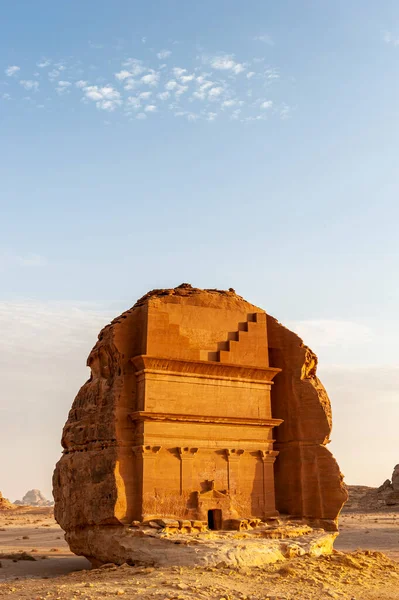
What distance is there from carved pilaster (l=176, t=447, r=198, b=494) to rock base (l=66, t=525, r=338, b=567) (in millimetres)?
1487

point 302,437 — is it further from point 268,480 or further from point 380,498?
point 380,498

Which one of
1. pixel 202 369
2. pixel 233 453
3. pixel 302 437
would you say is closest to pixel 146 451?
pixel 233 453

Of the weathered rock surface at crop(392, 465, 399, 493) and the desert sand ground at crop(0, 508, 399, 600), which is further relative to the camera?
the weathered rock surface at crop(392, 465, 399, 493)

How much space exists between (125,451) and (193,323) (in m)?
4.34

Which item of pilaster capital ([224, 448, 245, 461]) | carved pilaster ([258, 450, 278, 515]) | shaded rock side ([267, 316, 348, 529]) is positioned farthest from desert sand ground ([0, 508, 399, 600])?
pilaster capital ([224, 448, 245, 461])

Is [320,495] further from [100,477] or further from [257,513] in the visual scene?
[100,477]

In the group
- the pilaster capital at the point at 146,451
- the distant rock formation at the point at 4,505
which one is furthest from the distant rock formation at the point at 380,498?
the pilaster capital at the point at 146,451

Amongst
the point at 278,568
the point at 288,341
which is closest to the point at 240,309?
the point at 288,341

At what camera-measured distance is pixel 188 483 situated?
17516mm

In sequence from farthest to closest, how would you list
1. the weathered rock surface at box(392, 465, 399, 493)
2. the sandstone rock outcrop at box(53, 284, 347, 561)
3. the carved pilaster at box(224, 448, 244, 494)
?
1. the weathered rock surface at box(392, 465, 399, 493)
2. the carved pilaster at box(224, 448, 244, 494)
3. the sandstone rock outcrop at box(53, 284, 347, 561)

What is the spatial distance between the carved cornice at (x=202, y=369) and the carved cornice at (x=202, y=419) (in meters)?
1.20

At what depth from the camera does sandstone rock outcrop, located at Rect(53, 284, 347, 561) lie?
17125 mm

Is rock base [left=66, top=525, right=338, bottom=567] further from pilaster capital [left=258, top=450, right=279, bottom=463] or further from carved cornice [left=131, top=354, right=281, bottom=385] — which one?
carved cornice [left=131, top=354, right=281, bottom=385]

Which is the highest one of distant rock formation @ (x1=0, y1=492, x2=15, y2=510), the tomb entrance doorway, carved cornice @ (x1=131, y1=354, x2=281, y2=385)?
carved cornice @ (x1=131, y1=354, x2=281, y2=385)
